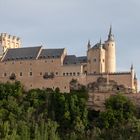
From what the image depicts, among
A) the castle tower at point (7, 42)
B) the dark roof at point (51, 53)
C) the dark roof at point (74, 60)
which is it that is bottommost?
the dark roof at point (74, 60)

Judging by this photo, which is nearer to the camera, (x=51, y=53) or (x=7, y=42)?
(x=51, y=53)

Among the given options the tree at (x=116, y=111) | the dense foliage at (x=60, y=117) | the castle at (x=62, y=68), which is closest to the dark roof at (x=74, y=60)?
the castle at (x=62, y=68)

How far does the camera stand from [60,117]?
84.7 meters

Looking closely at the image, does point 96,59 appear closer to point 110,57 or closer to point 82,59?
point 110,57

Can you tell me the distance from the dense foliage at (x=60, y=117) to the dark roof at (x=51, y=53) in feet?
19.6

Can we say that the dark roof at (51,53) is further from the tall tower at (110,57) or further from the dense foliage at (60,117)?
the dense foliage at (60,117)

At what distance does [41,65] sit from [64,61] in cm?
283

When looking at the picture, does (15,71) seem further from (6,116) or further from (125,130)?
(125,130)

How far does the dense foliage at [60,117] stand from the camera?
77.4 m

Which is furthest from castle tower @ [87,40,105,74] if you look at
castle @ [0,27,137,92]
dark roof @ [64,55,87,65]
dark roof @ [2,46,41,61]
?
dark roof @ [2,46,41,61]

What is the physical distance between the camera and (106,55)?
93750 mm

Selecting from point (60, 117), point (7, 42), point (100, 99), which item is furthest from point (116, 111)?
point (7, 42)

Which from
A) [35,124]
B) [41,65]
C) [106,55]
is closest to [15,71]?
[41,65]

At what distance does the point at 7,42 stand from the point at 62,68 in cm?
1211
